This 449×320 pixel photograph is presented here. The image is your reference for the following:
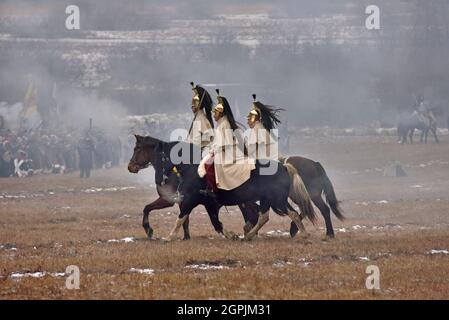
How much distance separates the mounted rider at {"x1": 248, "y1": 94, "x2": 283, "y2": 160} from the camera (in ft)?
83.1

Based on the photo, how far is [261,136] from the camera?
25.4 m

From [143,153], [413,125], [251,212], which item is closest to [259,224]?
[251,212]

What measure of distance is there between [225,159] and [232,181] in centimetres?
41

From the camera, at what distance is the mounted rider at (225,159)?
24562 millimetres

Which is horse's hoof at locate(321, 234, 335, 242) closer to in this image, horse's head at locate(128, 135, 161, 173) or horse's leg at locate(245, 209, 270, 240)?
horse's leg at locate(245, 209, 270, 240)

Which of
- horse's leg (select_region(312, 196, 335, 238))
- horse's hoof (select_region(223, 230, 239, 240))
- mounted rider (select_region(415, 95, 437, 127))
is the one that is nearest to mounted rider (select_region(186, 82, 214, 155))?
horse's hoof (select_region(223, 230, 239, 240))

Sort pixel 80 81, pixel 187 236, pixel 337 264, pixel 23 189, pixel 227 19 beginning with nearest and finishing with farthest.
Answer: pixel 337 264, pixel 187 236, pixel 23 189, pixel 80 81, pixel 227 19

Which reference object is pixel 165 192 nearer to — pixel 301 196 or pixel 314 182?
pixel 301 196

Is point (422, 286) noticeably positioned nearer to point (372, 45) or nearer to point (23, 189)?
point (23, 189)

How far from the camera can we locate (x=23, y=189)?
4516cm

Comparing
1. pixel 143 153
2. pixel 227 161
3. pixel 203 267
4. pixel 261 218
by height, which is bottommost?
pixel 203 267

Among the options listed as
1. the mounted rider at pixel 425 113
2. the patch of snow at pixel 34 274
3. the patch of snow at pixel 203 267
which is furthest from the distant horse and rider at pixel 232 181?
the mounted rider at pixel 425 113

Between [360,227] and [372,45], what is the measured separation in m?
71.6

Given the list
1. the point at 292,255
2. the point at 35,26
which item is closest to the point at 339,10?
the point at 35,26
